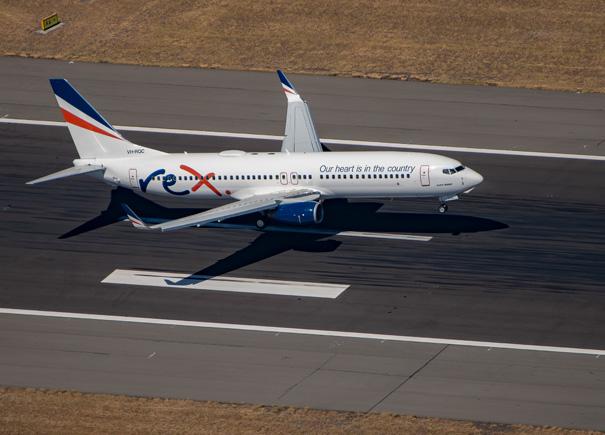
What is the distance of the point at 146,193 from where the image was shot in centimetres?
8188

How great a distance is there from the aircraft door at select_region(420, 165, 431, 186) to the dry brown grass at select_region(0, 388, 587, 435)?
2040cm

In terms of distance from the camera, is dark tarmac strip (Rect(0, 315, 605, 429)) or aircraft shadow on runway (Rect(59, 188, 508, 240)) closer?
dark tarmac strip (Rect(0, 315, 605, 429))

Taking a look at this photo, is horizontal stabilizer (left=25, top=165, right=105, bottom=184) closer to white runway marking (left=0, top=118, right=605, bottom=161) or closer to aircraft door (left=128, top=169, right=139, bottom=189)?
aircraft door (left=128, top=169, right=139, bottom=189)

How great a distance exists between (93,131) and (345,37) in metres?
31.4

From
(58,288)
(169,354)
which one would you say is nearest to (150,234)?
(58,288)

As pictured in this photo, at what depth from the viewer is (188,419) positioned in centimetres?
5984

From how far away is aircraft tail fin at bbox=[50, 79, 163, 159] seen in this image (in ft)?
263

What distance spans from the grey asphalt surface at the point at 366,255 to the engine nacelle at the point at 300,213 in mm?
1969

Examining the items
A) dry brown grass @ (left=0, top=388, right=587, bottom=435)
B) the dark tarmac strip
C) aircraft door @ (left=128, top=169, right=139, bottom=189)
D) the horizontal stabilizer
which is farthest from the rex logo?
dry brown grass @ (left=0, top=388, right=587, bottom=435)

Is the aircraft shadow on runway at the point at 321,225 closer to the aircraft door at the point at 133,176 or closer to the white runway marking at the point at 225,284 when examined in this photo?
the white runway marking at the point at 225,284

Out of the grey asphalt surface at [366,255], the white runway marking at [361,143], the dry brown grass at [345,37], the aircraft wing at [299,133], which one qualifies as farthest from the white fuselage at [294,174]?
the dry brown grass at [345,37]

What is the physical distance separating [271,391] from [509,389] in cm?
1070

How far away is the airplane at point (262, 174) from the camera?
77.2 meters

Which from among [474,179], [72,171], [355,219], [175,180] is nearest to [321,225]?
[355,219]
